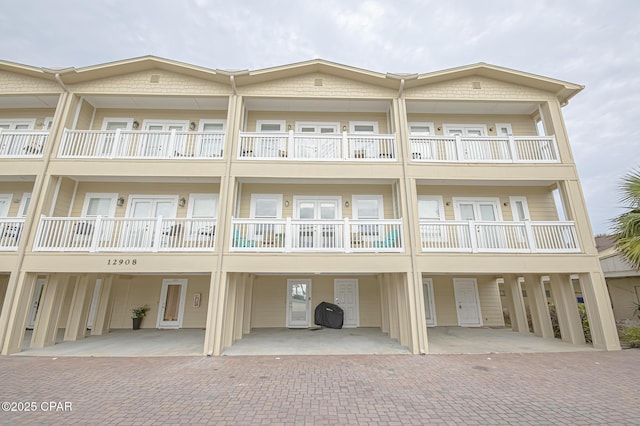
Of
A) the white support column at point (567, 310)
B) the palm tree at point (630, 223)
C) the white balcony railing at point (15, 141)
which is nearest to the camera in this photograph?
the palm tree at point (630, 223)

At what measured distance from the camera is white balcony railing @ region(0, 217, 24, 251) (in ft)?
28.1

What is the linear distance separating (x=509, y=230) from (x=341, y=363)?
7.82 metres

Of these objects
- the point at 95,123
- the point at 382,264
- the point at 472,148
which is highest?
the point at 95,123

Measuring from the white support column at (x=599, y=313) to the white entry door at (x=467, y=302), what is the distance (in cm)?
416

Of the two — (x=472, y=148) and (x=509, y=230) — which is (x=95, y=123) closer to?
(x=472, y=148)

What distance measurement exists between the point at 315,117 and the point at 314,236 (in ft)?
19.4

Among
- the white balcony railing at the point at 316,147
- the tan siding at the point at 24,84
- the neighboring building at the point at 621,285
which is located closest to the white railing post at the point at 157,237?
the white balcony railing at the point at 316,147

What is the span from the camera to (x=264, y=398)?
491 cm

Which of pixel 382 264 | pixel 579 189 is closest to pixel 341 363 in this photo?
pixel 382 264

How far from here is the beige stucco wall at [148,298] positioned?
11625 mm

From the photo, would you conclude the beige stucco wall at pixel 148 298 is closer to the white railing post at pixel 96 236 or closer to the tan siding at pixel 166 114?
the white railing post at pixel 96 236

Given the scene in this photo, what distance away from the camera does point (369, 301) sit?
39.3 feet

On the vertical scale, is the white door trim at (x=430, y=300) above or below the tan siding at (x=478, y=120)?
below

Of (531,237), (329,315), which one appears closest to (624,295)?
(531,237)
